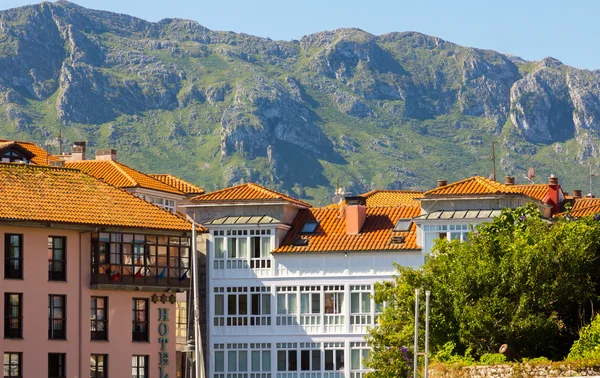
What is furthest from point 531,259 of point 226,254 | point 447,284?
point 226,254

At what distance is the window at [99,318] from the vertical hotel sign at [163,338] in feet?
12.2

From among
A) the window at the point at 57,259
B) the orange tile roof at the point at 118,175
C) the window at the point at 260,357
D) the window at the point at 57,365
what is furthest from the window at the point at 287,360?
the window at the point at 57,365

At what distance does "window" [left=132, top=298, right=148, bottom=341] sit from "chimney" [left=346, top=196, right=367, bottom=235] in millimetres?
15637

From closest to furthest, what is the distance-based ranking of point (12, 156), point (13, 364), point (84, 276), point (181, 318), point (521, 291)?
1. point (521, 291)
2. point (13, 364)
3. point (84, 276)
4. point (181, 318)
5. point (12, 156)

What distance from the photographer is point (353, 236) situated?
114062 mm

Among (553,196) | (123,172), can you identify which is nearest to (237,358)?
(123,172)

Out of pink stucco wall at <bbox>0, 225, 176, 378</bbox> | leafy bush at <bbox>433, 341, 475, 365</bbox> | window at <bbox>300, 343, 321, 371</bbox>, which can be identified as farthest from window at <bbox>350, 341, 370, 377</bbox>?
leafy bush at <bbox>433, 341, 475, 365</bbox>

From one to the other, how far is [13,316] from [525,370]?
3801 cm

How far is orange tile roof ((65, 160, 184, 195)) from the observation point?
400 ft

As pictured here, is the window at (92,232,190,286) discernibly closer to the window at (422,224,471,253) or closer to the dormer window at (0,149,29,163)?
the window at (422,224,471,253)

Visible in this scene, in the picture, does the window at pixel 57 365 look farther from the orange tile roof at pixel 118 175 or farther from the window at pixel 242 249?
the orange tile roof at pixel 118 175

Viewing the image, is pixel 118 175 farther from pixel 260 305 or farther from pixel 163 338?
pixel 163 338

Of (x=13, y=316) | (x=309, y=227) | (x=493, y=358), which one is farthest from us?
(x=309, y=227)

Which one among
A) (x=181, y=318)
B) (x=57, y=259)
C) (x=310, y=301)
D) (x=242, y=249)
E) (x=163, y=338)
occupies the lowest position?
(x=163, y=338)
